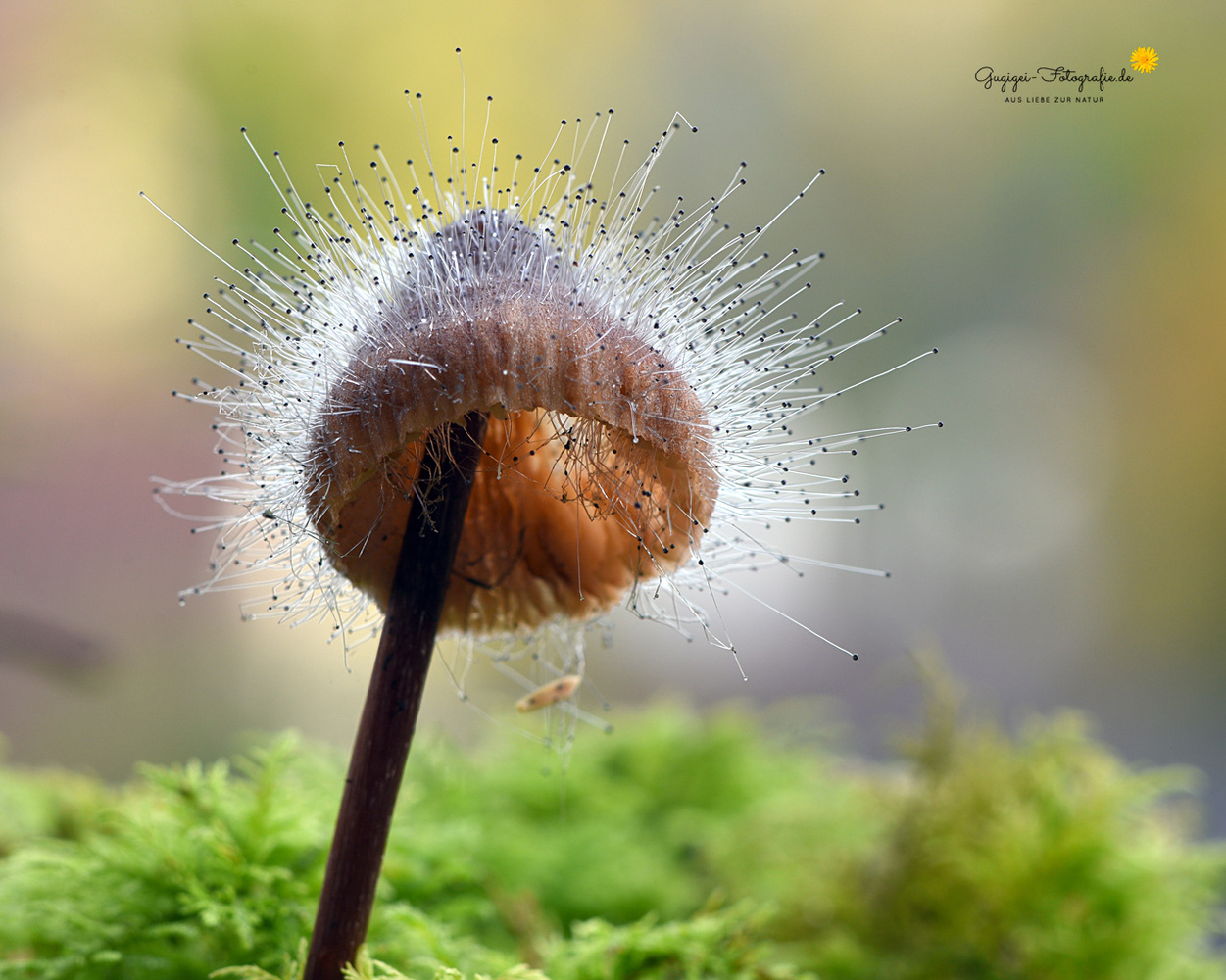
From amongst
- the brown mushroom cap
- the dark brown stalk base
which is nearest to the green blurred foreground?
the dark brown stalk base

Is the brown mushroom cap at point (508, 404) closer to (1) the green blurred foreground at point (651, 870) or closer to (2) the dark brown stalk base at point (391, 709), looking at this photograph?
(2) the dark brown stalk base at point (391, 709)

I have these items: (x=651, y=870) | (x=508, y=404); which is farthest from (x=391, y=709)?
(x=651, y=870)

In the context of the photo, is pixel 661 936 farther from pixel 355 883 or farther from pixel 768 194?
pixel 768 194

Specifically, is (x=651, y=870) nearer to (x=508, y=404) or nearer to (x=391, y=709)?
(x=391, y=709)

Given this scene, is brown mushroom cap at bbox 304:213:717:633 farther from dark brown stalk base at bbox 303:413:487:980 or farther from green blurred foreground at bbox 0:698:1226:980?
green blurred foreground at bbox 0:698:1226:980

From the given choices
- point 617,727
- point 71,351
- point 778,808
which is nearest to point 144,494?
point 71,351

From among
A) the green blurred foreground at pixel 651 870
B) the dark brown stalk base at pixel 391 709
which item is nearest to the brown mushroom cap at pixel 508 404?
the dark brown stalk base at pixel 391 709
